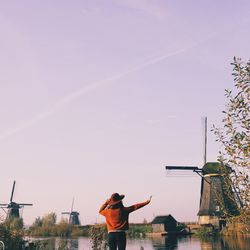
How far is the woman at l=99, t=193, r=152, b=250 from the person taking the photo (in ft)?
19.7

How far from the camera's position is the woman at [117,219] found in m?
6.02

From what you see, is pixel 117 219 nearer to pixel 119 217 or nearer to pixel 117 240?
pixel 119 217

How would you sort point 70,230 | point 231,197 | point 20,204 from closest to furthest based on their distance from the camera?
point 231,197, point 70,230, point 20,204

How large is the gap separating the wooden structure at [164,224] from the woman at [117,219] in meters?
46.0

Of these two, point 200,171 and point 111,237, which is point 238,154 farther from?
point 200,171

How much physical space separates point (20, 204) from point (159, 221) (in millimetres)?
33734

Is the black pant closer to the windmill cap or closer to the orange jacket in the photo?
the orange jacket

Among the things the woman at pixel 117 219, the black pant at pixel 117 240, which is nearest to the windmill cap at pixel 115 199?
the woman at pixel 117 219

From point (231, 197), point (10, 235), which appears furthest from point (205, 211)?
point (231, 197)

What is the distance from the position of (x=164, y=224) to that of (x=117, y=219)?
46.8 meters

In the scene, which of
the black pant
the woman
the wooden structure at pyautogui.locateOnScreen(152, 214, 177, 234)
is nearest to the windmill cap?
the woman

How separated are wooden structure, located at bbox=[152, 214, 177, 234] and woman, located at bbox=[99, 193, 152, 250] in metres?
46.0

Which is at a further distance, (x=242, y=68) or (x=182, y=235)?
(x=182, y=235)

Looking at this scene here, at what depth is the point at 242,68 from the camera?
20.5 ft
